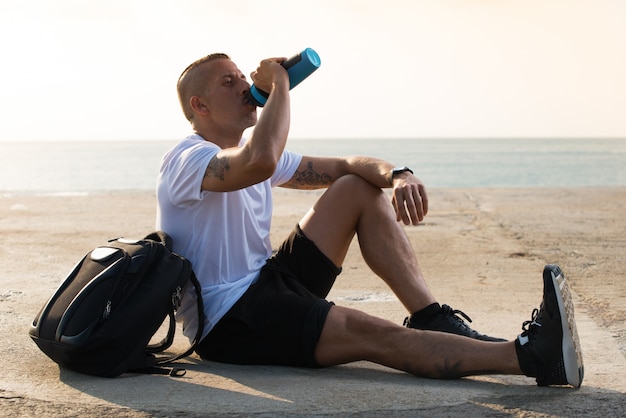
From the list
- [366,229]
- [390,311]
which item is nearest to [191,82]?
[366,229]

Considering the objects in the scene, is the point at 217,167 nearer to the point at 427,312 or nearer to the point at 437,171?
the point at 427,312

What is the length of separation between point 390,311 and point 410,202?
1489 mm

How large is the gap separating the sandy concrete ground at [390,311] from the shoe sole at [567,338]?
73 millimetres

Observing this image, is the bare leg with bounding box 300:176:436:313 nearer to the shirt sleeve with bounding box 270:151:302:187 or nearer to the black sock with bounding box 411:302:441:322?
the black sock with bounding box 411:302:441:322

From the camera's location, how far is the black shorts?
3.48 m

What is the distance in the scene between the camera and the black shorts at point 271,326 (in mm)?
3480

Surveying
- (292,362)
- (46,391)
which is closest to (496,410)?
(292,362)

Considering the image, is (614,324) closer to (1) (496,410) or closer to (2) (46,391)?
(1) (496,410)

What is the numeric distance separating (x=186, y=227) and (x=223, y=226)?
0.53ft

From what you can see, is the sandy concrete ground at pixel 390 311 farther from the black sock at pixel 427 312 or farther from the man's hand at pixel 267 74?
the man's hand at pixel 267 74

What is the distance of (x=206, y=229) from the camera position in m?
3.60

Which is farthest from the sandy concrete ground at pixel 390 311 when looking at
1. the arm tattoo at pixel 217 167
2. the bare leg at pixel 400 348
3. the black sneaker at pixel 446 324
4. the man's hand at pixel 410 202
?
the arm tattoo at pixel 217 167

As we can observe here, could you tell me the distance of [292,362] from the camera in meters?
3.56

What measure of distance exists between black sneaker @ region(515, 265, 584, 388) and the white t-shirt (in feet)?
3.90
